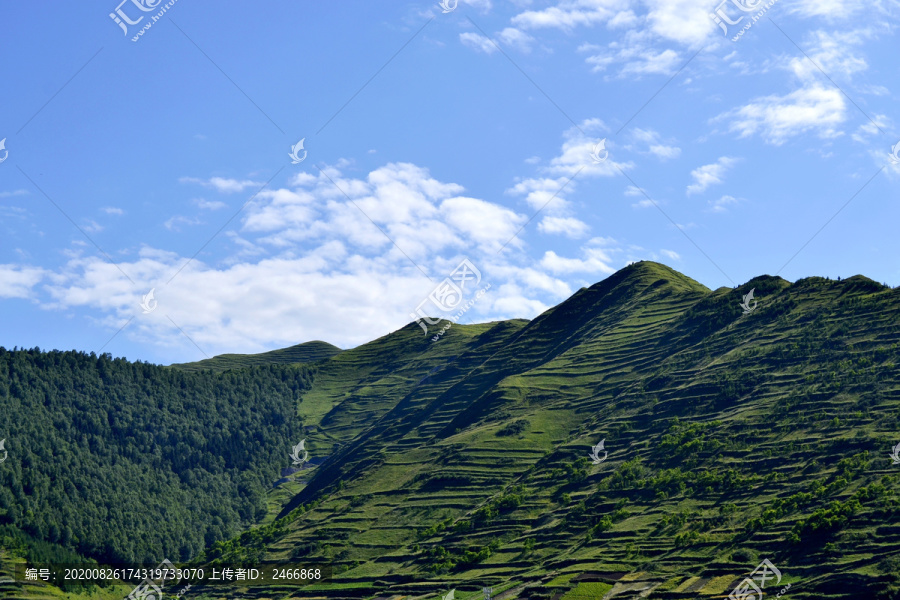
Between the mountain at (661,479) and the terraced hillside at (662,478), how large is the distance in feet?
1.14

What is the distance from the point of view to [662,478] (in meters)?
132

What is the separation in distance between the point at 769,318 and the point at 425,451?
251 ft

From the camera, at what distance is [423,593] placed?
118 metres

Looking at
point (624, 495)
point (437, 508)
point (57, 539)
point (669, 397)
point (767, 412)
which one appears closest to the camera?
point (624, 495)

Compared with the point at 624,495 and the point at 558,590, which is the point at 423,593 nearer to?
the point at 558,590

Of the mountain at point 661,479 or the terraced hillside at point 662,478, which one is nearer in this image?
the mountain at point 661,479

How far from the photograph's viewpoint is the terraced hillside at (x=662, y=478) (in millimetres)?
102062

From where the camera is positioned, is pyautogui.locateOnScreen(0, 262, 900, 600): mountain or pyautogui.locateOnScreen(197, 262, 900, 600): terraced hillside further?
pyautogui.locateOnScreen(197, 262, 900, 600): terraced hillside

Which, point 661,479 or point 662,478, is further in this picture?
point 662,478

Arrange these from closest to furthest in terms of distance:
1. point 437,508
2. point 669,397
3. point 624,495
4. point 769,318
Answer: point 624,495, point 437,508, point 669,397, point 769,318

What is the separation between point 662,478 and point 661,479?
1.49 feet

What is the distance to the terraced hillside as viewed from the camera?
10206 cm

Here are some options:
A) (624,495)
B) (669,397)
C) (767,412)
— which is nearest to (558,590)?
(624,495)

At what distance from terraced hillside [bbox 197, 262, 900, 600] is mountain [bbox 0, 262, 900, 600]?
0.35 m
